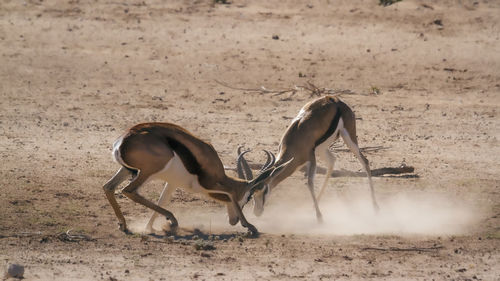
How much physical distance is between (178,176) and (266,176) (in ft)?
4.36

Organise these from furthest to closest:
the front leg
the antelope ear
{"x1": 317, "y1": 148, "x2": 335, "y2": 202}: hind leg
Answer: {"x1": 317, "y1": 148, "x2": 335, "y2": 202}: hind leg, the antelope ear, the front leg

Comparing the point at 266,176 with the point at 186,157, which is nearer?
the point at 186,157

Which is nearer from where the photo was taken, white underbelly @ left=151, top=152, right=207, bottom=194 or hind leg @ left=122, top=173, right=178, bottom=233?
hind leg @ left=122, top=173, right=178, bottom=233

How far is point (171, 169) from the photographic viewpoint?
11305mm

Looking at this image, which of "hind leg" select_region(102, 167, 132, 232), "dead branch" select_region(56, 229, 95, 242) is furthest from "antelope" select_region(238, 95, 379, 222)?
"dead branch" select_region(56, 229, 95, 242)

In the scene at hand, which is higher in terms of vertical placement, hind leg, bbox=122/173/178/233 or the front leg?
hind leg, bbox=122/173/178/233

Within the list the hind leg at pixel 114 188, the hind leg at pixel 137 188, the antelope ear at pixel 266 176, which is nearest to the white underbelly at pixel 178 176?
the hind leg at pixel 137 188

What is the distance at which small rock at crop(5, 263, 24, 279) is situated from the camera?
9188 mm

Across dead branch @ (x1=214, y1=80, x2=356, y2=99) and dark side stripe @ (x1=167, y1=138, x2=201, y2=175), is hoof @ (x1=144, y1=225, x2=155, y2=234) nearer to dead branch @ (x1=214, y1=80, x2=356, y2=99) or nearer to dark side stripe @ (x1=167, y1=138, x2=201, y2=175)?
dark side stripe @ (x1=167, y1=138, x2=201, y2=175)

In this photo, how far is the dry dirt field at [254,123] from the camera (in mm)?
10375

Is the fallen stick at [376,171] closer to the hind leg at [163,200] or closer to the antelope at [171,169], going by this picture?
the antelope at [171,169]

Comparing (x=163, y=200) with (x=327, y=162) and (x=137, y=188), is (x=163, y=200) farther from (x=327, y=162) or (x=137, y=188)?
(x=327, y=162)

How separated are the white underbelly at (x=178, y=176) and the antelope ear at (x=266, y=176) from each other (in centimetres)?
71

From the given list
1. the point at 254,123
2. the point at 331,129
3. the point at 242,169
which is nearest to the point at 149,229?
the point at 242,169
